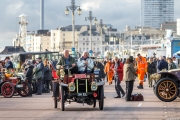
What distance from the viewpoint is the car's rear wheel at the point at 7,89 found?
2938cm

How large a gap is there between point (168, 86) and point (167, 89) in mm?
119

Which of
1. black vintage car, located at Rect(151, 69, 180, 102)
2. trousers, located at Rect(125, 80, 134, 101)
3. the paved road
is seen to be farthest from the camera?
trousers, located at Rect(125, 80, 134, 101)

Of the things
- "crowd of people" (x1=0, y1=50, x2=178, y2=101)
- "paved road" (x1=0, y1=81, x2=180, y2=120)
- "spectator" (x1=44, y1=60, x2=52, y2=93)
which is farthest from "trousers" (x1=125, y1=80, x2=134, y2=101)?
Answer: "spectator" (x1=44, y1=60, x2=52, y2=93)

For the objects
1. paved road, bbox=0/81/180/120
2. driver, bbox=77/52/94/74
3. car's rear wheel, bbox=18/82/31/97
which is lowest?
paved road, bbox=0/81/180/120

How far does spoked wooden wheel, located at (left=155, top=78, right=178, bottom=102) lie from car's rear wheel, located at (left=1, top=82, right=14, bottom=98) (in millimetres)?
7266

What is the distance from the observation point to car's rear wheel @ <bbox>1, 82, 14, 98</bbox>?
2938cm

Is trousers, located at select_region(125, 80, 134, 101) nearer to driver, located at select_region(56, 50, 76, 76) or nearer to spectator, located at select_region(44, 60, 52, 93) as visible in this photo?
driver, located at select_region(56, 50, 76, 76)

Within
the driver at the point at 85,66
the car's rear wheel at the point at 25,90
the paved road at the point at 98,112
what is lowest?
the paved road at the point at 98,112

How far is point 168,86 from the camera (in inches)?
987

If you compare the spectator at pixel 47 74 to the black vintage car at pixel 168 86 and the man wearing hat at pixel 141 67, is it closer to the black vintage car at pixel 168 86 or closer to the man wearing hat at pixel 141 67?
the man wearing hat at pixel 141 67

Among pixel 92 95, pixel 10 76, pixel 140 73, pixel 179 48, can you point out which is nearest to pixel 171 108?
pixel 92 95

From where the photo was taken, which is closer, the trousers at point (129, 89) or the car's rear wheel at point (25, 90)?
the trousers at point (129, 89)

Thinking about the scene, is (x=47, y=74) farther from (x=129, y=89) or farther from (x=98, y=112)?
(x=98, y=112)

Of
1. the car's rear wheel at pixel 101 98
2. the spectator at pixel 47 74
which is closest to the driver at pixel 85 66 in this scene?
the car's rear wheel at pixel 101 98
